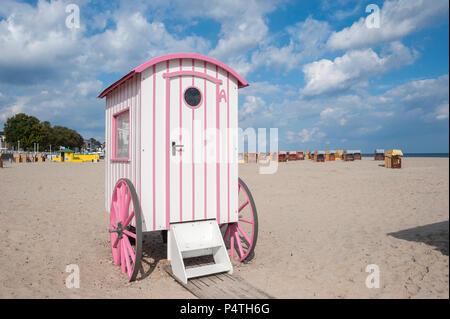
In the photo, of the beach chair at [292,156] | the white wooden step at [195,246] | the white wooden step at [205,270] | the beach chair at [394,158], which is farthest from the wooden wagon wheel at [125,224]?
the beach chair at [292,156]

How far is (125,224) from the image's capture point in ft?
16.4

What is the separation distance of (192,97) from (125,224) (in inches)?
91.2

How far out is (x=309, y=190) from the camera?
12.8m

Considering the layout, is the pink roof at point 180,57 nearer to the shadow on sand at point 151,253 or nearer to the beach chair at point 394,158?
the shadow on sand at point 151,253

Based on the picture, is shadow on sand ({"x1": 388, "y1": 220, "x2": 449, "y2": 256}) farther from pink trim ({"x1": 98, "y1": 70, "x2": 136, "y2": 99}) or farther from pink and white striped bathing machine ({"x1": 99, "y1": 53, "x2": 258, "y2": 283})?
pink trim ({"x1": 98, "y1": 70, "x2": 136, "y2": 99})

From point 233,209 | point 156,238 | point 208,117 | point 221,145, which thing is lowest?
point 156,238

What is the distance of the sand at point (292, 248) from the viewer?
395 centimetres

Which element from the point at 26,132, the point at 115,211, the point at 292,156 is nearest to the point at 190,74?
the point at 115,211

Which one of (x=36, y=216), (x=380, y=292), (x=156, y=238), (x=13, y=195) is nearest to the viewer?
(x=380, y=292)

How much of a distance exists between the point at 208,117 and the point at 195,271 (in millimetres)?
2309

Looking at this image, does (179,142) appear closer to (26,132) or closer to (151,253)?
(151,253)
